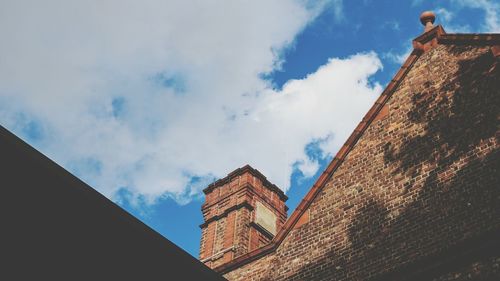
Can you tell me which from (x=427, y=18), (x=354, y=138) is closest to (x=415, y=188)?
(x=354, y=138)

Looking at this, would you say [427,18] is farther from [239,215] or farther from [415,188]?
[239,215]

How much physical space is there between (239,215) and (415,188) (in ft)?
20.6

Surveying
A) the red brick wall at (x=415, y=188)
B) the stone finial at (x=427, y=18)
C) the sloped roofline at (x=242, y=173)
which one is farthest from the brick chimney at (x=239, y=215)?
the stone finial at (x=427, y=18)

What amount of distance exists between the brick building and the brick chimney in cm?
314

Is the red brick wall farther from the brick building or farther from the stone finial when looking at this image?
the stone finial

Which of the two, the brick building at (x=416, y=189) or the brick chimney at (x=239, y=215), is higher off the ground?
the brick chimney at (x=239, y=215)

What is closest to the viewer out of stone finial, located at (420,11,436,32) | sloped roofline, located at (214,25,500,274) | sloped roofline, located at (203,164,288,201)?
sloped roofline, located at (214,25,500,274)

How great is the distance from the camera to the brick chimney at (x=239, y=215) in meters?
13.5

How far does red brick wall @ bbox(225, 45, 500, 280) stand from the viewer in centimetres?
778

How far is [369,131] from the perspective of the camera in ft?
33.1

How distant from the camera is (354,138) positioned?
33.3 ft

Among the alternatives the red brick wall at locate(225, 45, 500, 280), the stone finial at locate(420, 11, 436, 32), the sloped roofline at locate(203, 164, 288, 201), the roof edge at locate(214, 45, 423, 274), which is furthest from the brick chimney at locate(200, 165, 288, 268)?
the stone finial at locate(420, 11, 436, 32)

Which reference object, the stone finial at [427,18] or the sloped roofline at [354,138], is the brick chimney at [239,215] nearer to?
the sloped roofline at [354,138]

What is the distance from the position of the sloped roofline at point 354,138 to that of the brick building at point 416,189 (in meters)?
0.02
